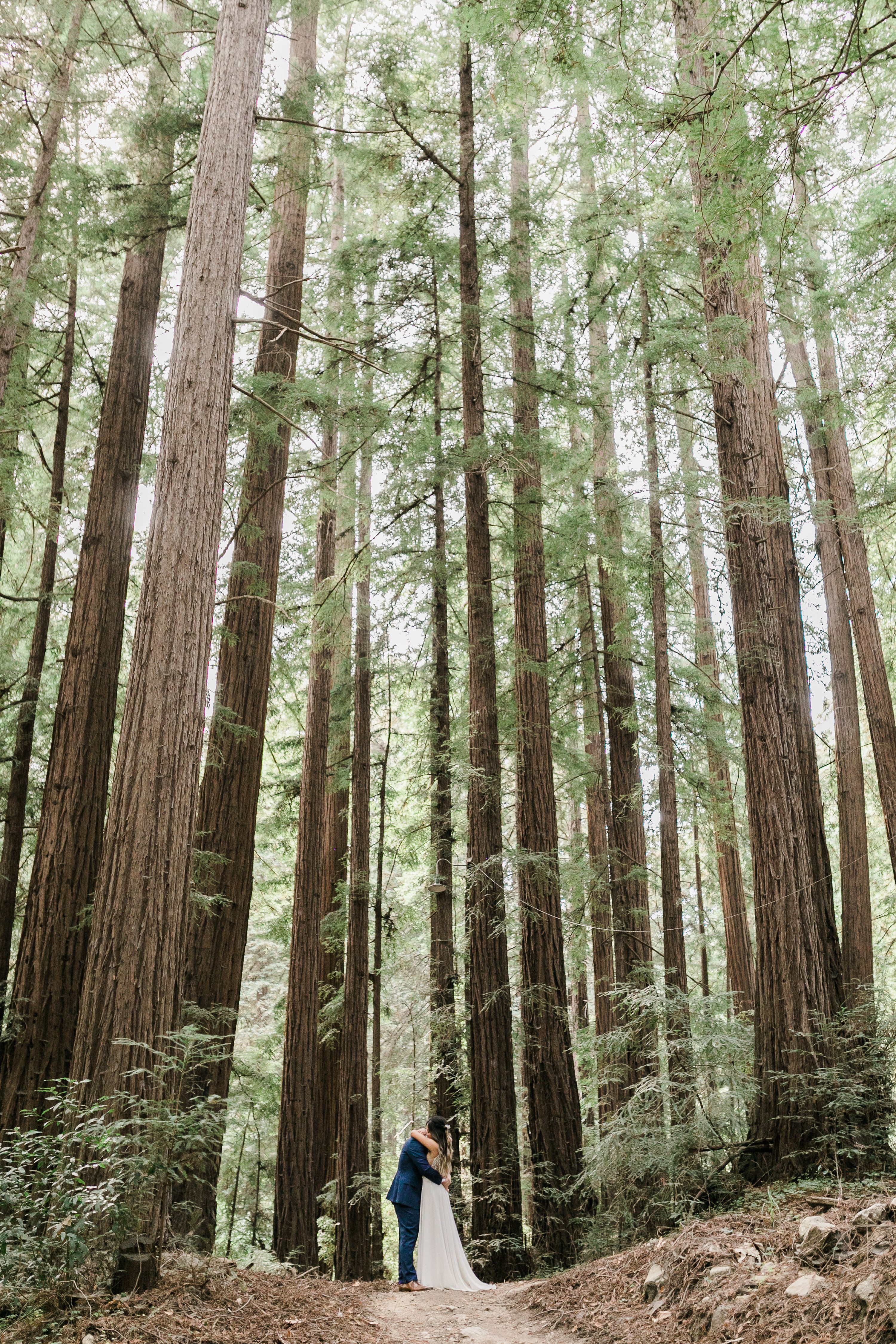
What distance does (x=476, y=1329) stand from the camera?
6.02 m

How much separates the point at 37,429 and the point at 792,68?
469 inches

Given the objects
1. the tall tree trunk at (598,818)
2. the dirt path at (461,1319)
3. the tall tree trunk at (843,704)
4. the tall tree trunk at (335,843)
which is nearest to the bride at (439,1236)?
the dirt path at (461,1319)

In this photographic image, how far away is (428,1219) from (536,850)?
3.73m

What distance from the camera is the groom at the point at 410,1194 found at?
27.2ft

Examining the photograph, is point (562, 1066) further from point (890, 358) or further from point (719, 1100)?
point (890, 358)

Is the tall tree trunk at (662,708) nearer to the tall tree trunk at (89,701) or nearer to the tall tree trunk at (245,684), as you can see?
the tall tree trunk at (245,684)

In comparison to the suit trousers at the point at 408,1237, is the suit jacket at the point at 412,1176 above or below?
→ above

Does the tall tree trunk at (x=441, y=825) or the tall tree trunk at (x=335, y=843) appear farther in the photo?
the tall tree trunk at (x=335, y=843)

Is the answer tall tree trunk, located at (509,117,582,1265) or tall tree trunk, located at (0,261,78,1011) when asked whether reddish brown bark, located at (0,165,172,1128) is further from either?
tall tree trunk, located at (509,117,582,1265)

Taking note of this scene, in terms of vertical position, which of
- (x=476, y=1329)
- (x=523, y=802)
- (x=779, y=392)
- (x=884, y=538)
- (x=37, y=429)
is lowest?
(x=476, y=1329)

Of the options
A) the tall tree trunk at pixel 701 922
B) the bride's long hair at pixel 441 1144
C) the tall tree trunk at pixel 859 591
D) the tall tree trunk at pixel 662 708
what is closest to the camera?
the bride's long hair at pixel 441 1144

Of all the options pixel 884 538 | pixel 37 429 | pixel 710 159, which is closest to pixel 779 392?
pixel 884 538

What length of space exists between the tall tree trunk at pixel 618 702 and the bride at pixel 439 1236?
2.62 meters

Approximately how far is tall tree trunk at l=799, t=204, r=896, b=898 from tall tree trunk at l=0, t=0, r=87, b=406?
28.6 ft
